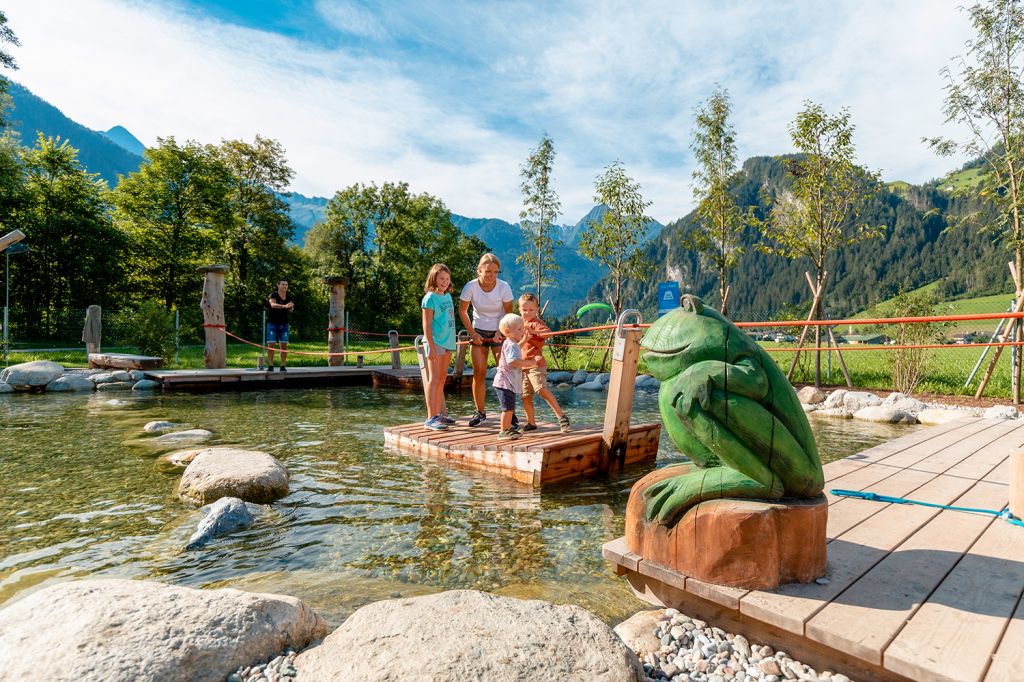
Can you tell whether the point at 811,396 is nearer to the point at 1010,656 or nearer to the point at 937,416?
the point at 937,416

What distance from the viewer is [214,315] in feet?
41.6

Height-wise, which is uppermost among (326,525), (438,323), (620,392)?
(438,323)

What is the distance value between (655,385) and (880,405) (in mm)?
4887

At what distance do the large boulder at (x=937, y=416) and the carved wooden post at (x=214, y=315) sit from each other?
14.4 metres

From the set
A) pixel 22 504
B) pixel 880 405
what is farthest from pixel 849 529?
pixel 880 405

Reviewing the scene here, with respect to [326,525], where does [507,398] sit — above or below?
above

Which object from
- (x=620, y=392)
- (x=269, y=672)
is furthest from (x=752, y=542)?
(x=620, y=392)

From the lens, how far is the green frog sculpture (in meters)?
2.33

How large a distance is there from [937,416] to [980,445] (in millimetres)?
4088

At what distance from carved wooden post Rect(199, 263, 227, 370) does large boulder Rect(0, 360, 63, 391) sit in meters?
2.95

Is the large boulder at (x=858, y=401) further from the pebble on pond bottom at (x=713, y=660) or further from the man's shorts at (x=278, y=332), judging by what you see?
the man's shorts at (x=278, y=332)

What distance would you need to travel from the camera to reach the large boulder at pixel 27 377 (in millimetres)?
10742

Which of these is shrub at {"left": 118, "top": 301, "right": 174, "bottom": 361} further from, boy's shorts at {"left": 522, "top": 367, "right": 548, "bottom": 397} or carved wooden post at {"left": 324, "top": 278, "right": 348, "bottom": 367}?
boy's shorts at {"left": 522, "top": 367, "right": 548, "bottom": 397}

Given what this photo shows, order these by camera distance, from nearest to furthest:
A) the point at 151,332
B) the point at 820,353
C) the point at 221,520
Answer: the point at 221,520, the point at 820,353, the point at 151,332
